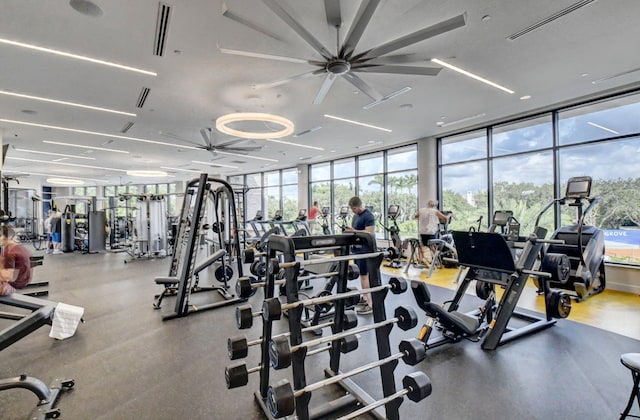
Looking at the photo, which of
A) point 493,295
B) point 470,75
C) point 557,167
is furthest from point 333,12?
point 557,167

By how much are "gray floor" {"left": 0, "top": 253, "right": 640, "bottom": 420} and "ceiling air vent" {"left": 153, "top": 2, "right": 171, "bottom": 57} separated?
11.6 feet

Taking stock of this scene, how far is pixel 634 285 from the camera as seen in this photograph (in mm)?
5051

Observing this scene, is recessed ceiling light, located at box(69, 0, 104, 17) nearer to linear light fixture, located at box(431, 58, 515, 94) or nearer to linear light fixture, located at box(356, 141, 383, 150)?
linear light fixture, located at box(431, 58, 515, 94)

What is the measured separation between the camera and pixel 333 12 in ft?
9.12

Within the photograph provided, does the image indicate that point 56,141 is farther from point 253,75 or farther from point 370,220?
point 370,220

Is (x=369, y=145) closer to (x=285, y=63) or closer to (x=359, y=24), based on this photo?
(x=285, y=63)

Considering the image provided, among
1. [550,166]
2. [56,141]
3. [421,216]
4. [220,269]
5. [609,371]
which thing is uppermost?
[56,141]

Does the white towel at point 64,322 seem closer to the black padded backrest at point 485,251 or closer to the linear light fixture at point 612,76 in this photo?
the black padded backrest at point 485,251

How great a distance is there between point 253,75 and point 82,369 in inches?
161

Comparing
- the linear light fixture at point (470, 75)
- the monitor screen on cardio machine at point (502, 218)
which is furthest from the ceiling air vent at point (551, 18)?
the monitor screen on cardio machine at point (502, 218)

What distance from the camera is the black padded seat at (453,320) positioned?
9.70 feet

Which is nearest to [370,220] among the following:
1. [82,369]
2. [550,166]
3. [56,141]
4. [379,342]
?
[379,342]

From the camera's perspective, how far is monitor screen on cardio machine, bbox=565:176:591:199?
3938 millimetres

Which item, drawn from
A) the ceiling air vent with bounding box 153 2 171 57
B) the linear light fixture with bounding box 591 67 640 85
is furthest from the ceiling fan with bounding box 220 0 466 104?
the linear light fixture with bounding box 591 67 640 85
